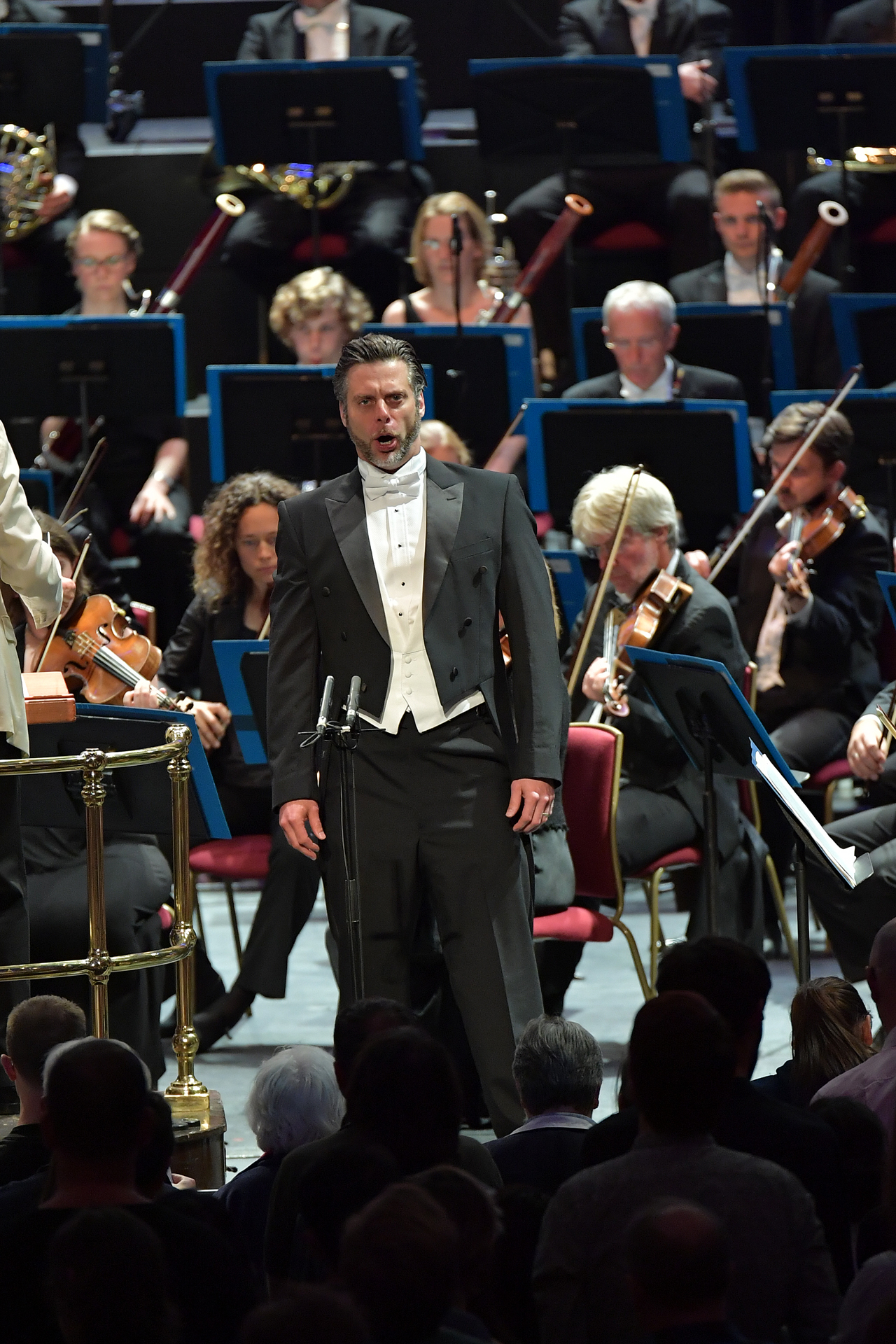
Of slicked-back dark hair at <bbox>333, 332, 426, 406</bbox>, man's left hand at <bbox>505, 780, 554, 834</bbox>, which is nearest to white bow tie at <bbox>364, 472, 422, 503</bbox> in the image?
slicked-back dark hair at <bbox>333, 332, 426, 406</bbox>

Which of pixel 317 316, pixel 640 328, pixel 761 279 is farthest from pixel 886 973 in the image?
pixel 761 279

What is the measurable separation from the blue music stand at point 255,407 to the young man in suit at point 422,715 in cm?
237

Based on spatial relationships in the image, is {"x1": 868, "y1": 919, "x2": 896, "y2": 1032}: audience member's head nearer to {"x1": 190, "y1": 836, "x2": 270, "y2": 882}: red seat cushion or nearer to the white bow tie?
the white bow tie

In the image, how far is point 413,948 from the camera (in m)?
4.05

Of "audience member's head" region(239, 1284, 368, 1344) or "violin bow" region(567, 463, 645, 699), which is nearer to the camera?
"audience member's head" region(239, 1284, 368, 1344)

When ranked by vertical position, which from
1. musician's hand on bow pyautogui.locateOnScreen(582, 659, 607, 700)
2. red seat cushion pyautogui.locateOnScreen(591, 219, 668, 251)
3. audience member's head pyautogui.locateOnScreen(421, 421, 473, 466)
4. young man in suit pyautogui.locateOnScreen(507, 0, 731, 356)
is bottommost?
musician's hand on bow pyautogui.locateOnScreen(582, 659, 607, 700)

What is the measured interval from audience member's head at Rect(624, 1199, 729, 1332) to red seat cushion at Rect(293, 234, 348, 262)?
248 inches

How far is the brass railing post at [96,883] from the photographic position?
366cm

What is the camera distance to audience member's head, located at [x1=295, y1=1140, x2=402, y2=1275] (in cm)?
233

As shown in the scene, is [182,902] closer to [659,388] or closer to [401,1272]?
[401,1272]

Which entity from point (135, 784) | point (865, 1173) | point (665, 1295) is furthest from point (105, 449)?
point (665, 1295)

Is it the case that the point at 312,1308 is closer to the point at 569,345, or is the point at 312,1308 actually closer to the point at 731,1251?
the point at 731,1251

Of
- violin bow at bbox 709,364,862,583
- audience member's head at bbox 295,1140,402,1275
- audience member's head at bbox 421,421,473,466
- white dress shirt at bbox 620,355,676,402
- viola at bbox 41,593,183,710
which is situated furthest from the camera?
white dress shirt at bbox 620,355,676,402

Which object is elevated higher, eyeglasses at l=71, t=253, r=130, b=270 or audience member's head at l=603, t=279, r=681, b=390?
eyeglasses at l=71, t=253, r=130, b=270
